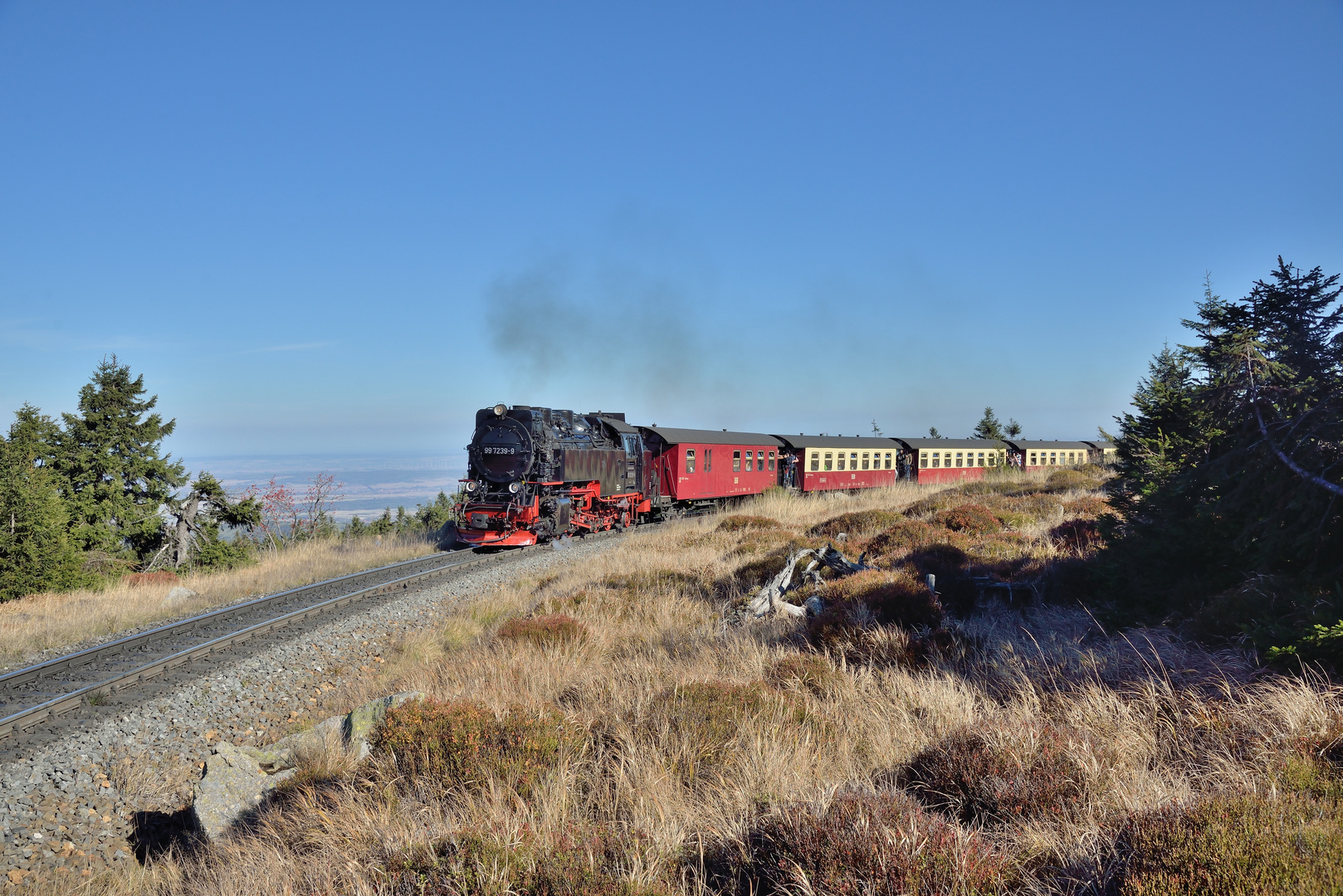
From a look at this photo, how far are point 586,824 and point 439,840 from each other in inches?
29.9

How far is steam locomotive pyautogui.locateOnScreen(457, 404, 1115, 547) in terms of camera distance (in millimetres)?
18203

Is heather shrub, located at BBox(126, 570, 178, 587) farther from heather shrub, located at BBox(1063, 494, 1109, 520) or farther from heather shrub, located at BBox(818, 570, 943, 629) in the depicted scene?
heather shrub, located at BBox(1063, 494, 1109, 520)

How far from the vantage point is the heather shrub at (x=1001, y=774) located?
3.60 meters

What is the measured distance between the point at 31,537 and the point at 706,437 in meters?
18.7

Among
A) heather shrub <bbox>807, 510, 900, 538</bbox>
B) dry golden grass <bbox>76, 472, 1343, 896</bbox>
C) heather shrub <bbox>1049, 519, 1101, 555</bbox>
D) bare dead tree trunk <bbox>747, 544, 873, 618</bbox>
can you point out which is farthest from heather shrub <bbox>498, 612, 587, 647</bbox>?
heather shrub <bbox>807, 510, 900, 538</bbox>

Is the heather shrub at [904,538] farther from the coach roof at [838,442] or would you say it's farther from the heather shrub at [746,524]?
the coach roof at [838,442]

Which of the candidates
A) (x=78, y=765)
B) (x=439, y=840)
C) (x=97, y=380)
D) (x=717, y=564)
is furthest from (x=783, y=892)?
(x=97, y=380)

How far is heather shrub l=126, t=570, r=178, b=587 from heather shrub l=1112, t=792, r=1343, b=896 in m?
18.1

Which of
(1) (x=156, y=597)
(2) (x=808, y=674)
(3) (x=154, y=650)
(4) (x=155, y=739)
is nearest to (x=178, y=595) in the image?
(1) (x=156, y=597)

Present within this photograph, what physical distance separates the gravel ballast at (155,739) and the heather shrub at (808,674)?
4.66 metres

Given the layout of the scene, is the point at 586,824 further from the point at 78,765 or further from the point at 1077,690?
the point at 78,765

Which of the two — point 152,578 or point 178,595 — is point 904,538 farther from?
point 152,578

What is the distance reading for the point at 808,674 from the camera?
6.23 metres

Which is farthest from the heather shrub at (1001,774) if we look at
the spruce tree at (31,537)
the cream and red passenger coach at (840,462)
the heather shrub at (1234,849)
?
the cream and red passenger coach at (840,462)
